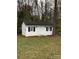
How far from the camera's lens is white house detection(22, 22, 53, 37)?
9.06 metres

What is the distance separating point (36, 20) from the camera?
29.7 feet

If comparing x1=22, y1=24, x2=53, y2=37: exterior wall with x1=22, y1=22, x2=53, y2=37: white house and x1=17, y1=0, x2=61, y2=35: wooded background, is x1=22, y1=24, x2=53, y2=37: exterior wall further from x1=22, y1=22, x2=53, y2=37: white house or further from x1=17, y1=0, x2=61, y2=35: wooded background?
x1=17, y1=0, x2=61, y2=35: wooded background

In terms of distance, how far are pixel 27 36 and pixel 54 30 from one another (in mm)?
1521

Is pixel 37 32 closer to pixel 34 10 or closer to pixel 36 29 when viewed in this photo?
pixel 36 29

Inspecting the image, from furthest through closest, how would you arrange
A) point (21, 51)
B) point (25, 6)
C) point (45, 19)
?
point (45, 19) < point (25, 6) < point (21, 51)

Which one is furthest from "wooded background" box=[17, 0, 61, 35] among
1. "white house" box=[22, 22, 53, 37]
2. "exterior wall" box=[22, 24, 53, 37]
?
"exterior wall" box=[22, 24, 53, 37]

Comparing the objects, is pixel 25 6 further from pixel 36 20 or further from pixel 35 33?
pixel 35 33

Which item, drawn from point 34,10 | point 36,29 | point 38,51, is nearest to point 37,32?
point 36,29

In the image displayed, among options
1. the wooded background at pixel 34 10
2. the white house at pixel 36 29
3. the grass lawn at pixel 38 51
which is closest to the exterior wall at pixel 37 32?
the white house at pixel 36 29

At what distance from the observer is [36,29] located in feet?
31.0
